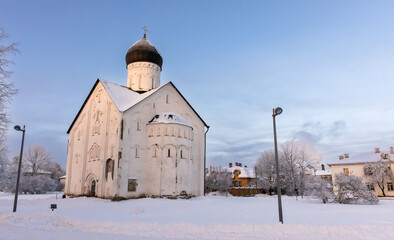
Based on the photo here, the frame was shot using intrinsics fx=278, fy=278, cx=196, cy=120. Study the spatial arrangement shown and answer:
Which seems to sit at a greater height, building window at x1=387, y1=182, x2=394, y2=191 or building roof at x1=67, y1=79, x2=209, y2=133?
building roof at x1=67, y1=79, x2=209, y2=133

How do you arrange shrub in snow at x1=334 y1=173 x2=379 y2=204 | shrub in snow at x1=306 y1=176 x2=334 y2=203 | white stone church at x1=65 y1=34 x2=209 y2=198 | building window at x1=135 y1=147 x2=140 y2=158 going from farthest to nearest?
building window at x1=135 y1=147 x2=140 y2=158 < white stone church at x1=65 y1=34 x2=209 y2=198 < shrub in snow at x1=306 y1=176 x2=334 y2=203 < shrub in snow at x1=334 y1=173 x2=379 y2=204

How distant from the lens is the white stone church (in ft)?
86.0

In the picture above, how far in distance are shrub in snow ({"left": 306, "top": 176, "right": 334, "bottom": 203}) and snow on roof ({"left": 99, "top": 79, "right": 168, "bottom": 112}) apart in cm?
1844

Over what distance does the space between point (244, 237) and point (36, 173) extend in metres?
56.5

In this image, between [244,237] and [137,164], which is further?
[137,164]

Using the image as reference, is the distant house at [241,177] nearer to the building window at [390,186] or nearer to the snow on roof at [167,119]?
the building window at [390,186]

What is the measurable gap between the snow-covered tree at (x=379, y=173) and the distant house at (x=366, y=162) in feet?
1.82

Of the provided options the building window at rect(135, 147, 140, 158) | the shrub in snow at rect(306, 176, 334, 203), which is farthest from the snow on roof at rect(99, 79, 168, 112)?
the shrub in snow at rect(306, 176, 334, 203)

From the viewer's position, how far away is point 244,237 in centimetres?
945

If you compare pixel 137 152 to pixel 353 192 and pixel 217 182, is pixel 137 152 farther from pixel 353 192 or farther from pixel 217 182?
pixel 217 182

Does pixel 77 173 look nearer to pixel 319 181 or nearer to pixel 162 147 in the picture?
pixel 162 147

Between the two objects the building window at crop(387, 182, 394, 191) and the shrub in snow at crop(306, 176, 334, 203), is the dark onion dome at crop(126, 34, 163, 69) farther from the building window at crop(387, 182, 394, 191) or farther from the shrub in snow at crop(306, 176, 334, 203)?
the building window at crop(387, 182, 394, 191)

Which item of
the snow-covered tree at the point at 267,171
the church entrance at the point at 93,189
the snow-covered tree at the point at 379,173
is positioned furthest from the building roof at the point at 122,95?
the snow-covered tree at the point at 379,173

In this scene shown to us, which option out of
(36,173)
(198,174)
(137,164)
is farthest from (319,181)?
(36,173)
